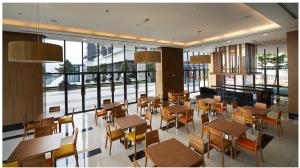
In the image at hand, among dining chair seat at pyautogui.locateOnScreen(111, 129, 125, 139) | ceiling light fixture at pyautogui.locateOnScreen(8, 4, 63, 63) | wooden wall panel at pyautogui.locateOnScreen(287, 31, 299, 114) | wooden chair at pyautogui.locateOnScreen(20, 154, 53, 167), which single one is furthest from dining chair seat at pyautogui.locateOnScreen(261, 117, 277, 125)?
ceiling light fixture at pyautogui.locateOnScreen(8, 4, 63, 63)

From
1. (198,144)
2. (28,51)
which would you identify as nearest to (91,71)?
(28,51)

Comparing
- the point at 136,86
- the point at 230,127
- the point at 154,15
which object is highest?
the point at 154,15

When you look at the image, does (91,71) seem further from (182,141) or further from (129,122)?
(182,141)

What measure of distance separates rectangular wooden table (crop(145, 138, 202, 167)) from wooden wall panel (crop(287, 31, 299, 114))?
6.28m

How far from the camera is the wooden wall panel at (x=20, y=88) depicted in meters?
5.85

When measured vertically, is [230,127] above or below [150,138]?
above

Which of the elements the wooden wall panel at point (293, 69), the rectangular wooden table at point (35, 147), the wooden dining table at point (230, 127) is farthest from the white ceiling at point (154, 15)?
the rectangular wooden table at point (35, 147)

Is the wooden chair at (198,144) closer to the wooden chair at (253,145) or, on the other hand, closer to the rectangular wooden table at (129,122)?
the wooden chair at (253,145)

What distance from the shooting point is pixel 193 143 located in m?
3.31

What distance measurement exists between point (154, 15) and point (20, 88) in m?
5.54

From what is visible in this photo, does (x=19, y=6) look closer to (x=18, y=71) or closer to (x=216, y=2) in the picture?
(x=18, y=71)

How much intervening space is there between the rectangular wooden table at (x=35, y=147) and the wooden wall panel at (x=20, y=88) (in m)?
3.75

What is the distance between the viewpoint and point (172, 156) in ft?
8.92

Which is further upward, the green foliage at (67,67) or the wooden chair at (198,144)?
the green foliage at (67,67)
